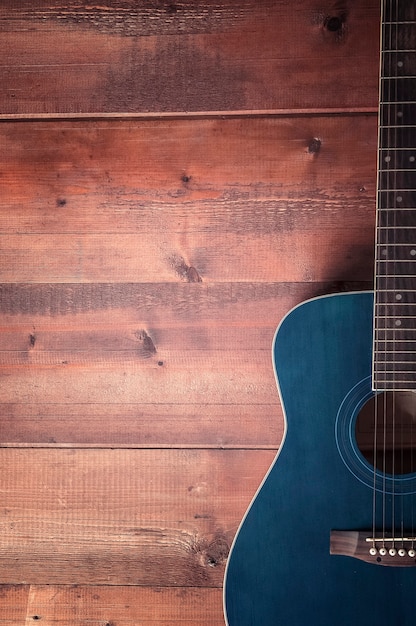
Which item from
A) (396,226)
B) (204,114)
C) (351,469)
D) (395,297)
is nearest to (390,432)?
(351,469)

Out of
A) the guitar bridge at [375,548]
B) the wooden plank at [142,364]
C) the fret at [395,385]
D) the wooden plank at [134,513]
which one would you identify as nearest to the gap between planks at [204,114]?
the wooden plank at [142,364]

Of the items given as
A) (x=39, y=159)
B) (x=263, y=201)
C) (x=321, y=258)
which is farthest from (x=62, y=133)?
(x=321, y=258)

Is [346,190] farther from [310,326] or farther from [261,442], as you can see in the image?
[261,442]

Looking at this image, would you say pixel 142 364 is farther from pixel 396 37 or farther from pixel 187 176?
pixel 396 37

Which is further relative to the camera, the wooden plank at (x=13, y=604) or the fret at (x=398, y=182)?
the wooden plank at (x=13, y=604)

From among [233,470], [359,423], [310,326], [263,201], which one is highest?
[263,201]

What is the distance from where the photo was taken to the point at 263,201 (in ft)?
4.02

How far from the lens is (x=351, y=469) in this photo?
1.02 metres

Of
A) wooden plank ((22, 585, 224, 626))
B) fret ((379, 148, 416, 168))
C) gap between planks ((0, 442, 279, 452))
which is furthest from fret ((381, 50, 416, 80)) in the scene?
wooden plank ((22, 585, 224, 626))

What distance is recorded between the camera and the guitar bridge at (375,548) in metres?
1.00

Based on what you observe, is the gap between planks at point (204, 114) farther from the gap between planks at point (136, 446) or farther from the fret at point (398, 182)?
the gap between planks at point (136, 446)

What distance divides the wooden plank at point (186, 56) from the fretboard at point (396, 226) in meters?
0.19

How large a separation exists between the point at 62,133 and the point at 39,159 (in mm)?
65

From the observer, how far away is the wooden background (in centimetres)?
122
